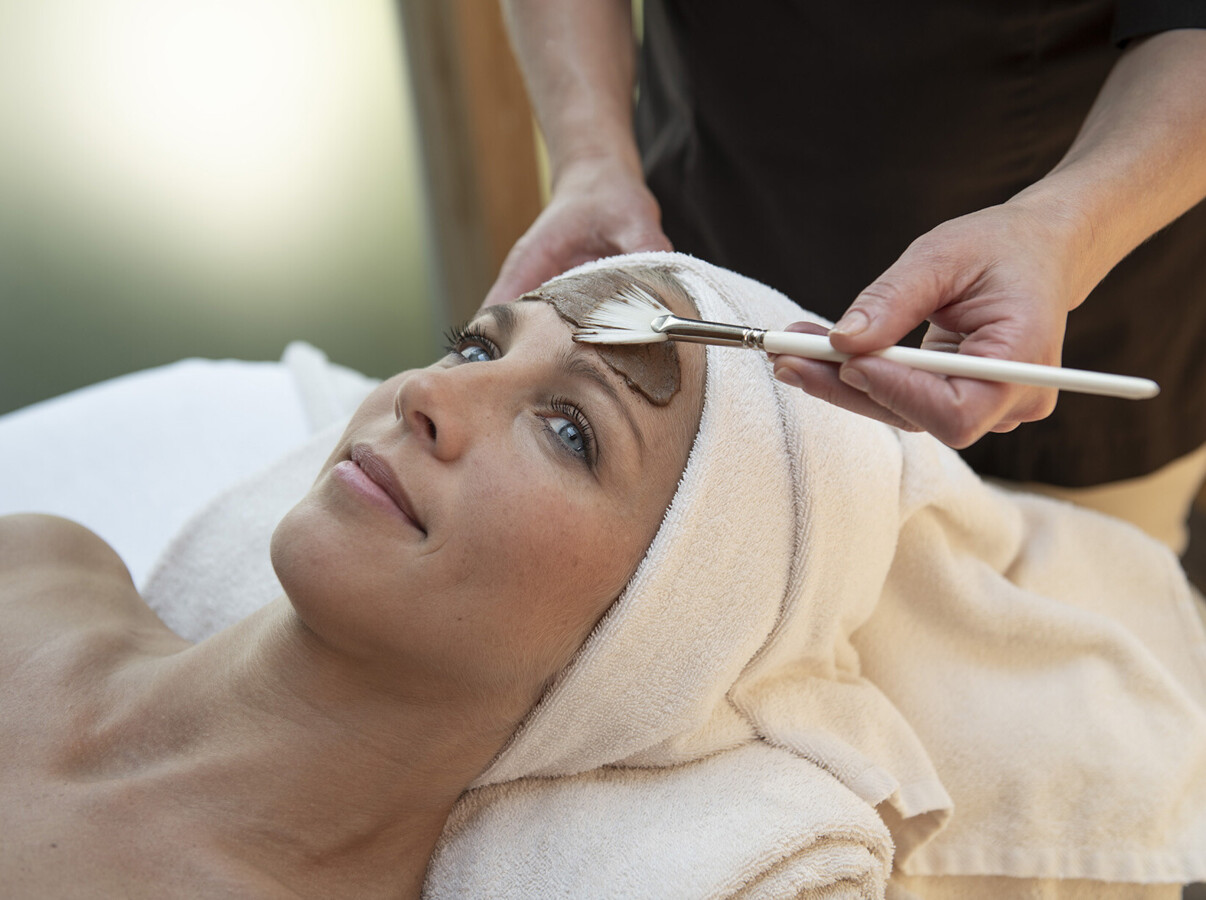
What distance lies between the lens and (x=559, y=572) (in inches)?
38.3

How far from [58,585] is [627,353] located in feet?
2.64

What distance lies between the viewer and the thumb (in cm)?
81

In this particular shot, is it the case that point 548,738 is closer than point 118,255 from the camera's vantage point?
Yes

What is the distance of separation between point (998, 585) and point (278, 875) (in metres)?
0.96

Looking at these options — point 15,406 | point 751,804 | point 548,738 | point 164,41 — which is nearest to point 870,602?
point 751,804

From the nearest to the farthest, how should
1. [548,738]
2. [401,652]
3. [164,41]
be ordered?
[401,652], [548,738], [164,41]

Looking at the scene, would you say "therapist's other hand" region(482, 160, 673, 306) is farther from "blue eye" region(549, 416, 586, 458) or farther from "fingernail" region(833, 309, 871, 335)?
"fingernail" region(833, 309, 871, 335)

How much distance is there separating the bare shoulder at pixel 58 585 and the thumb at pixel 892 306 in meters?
0.98

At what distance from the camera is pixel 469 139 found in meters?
2.53

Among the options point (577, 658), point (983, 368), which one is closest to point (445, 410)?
point (577, 658)

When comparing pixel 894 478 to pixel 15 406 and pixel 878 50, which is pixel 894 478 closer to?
pixel 878 50

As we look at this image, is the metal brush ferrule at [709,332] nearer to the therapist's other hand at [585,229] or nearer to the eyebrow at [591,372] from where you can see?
the eyebrow at [591,372]

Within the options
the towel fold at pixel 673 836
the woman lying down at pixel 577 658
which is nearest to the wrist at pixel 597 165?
the woman lying down at pixel 577 658

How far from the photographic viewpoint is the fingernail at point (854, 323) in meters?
0.80
